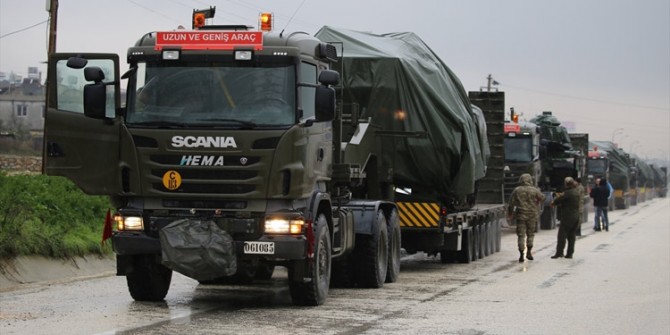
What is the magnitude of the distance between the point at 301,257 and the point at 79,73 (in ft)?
10.7

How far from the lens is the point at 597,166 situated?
6150 cm

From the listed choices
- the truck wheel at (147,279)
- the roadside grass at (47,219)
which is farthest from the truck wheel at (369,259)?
the roadside grass at (47,219)

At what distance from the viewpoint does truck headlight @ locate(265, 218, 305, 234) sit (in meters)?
13.1

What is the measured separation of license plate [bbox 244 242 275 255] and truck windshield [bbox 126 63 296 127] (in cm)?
130

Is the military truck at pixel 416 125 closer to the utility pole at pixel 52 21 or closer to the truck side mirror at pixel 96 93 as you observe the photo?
the truck side mirror at pixel 96 93

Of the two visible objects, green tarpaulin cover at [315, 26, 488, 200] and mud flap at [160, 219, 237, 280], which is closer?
mud flap at [160, 219, 237, 280]

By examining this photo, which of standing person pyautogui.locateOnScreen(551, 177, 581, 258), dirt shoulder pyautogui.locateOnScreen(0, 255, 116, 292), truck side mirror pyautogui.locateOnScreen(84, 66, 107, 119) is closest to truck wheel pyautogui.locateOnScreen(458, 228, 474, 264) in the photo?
standing person pyautogui.locateOnScreen(551, 177, 581, 258)

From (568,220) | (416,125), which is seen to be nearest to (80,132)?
(416,125)

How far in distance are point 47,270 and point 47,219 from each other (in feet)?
5.83

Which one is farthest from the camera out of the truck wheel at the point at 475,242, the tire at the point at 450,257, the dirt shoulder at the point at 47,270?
the truck wheel at the point at 475,242

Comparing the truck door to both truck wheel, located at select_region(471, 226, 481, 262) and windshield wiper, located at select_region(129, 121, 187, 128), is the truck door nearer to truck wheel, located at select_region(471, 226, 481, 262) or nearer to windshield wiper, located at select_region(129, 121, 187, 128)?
windshield wiper, located at select_region(129, 121, 187, 128)

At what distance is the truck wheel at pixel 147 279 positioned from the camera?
1380cm

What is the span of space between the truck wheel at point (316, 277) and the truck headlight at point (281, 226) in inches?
18.1

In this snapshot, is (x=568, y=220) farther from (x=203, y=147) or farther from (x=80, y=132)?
(x=80, y=132)
